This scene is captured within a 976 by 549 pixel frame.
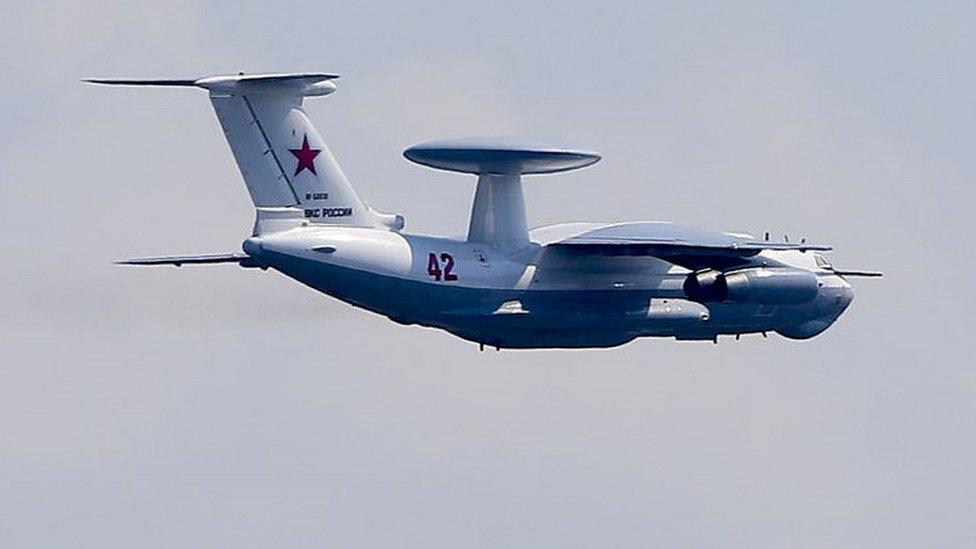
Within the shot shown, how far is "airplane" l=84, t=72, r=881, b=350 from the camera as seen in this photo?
43.9 m

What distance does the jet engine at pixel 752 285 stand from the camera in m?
46.2

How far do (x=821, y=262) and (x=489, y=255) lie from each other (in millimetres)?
6933

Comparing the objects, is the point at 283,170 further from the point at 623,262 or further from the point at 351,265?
the point at 623,262

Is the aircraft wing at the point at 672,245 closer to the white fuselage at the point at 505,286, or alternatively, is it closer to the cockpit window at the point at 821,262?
the white fuselage at the point at 505,286

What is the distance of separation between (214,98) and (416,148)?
9.03 feet

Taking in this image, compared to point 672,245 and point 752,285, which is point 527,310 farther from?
point 752,285

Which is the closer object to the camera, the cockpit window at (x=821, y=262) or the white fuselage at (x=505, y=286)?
the white fuselage at (x=505, y=286)

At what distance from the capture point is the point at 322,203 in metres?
44.4

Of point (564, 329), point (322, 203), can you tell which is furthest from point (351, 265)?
point (564, 329)

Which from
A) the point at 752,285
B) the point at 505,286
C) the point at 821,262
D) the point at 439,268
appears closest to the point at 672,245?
the point at 752,285

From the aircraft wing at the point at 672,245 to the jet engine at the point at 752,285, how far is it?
279 mm

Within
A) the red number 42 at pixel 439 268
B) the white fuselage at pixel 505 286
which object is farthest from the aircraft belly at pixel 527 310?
the red number 42 at pixel 439 268

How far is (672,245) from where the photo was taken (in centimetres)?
4581

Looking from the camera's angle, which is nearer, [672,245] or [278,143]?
[278,143]
